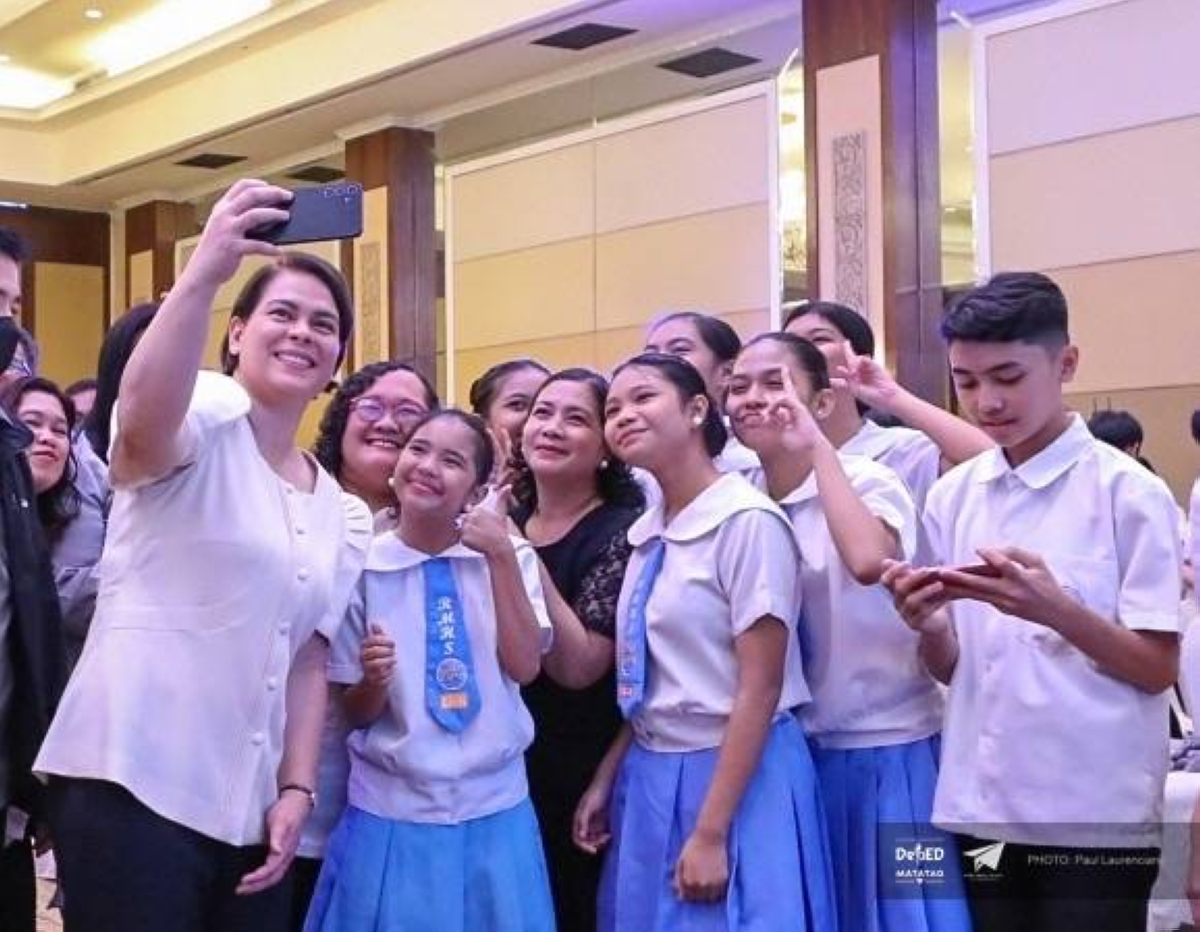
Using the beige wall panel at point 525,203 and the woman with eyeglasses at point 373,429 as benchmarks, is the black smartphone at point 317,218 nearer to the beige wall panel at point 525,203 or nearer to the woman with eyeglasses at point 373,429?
the woman with eyeglasses at point 373,429

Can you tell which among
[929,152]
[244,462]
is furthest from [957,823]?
[929,152]

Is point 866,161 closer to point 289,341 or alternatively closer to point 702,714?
point 702,714

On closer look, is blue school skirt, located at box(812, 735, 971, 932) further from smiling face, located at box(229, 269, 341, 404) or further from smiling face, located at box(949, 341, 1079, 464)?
smiling face, located at box(229, 269, 341, 404)

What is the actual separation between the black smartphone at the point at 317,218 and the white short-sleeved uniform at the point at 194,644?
22cm

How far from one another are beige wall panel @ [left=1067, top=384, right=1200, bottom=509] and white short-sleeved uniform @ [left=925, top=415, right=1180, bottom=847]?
443cm

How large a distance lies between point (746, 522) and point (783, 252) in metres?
5.72

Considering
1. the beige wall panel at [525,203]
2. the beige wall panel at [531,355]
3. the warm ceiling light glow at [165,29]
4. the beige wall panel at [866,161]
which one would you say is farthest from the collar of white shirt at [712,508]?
the warm ceiling light glow at [165,29]

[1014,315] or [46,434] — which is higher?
[1014,315]

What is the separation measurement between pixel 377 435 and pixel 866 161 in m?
4.93

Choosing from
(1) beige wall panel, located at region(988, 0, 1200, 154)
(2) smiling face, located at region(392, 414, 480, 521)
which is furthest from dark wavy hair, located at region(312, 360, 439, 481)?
(1) beige wall panel, located at region(988, 0, 1200, 154)

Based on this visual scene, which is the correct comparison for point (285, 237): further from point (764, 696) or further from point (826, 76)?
point (826, 76)

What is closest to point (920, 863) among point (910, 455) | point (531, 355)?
point (910, 455)

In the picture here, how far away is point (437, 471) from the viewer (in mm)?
2293

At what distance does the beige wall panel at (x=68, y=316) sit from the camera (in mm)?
12156
